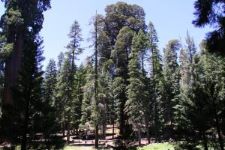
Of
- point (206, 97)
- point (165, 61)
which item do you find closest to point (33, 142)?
point (206, 97)

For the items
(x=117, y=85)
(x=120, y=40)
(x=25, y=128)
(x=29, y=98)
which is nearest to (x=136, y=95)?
(x=117, y=85)

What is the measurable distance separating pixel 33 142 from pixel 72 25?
38.0 m

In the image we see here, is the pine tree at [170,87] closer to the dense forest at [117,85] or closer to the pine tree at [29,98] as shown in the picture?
the dense forest at [117,85]

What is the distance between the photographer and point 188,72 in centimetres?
5712

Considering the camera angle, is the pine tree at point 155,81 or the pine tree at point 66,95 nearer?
the pine tree at point 66,95

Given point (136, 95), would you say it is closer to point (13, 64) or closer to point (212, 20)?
point (13, 64)

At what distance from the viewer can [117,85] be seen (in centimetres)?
5062

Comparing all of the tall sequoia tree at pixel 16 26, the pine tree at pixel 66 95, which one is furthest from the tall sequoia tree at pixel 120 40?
the tall sequoia tree at pixel 16 26

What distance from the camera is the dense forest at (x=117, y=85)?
18.0m

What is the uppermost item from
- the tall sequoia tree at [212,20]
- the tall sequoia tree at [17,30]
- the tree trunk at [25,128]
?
the tall sequoia tree at [17,30]

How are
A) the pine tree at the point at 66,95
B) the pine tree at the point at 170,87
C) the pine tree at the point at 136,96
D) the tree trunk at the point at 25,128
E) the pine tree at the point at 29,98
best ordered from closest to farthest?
1. the tree trunk at the point at 25,128
2. the pine tree at the point at 29,98
3. the pine tree at the point at 136,96
4. the pine tree at the point at 66,95
5. the pine tree at the point at 170,87

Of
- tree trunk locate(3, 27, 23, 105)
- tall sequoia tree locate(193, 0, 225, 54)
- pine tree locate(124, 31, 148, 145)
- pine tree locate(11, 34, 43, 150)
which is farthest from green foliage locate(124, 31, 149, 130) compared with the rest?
tall sequoia tree locate(193, 0, 225, 54)

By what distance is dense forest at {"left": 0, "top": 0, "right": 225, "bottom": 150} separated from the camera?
1798 cm

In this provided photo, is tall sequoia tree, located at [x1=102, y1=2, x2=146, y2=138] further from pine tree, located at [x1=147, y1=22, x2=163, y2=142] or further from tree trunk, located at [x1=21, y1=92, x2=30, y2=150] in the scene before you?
tree trunk, located at [x1=21, y1=92, x2=30, y2=150]
